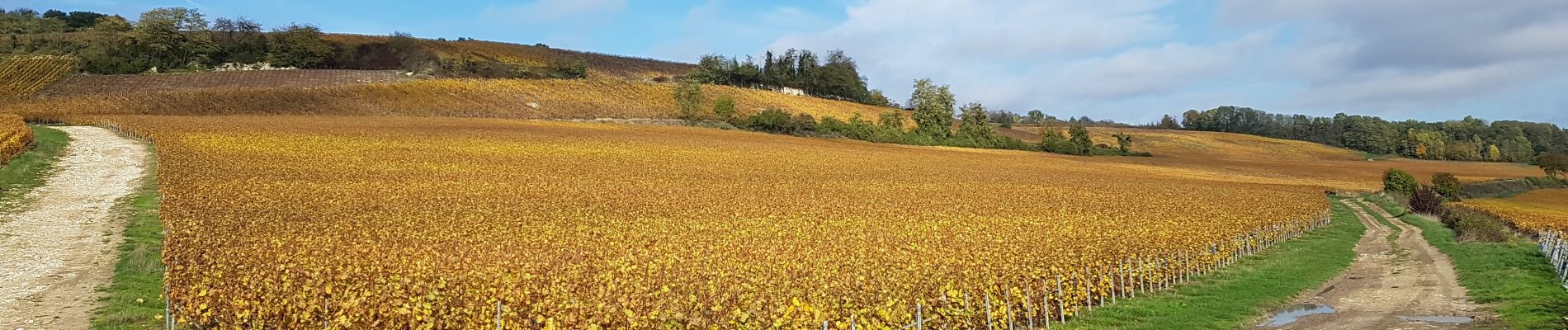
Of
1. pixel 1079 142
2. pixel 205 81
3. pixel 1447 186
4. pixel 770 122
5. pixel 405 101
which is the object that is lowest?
pixel 1447 186

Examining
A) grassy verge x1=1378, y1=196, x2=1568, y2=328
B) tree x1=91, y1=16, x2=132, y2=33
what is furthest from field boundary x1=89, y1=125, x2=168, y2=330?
tree x1=91, y1=16, x2=132, y2=33

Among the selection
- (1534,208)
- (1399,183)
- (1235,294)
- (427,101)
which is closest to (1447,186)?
(1399,183)

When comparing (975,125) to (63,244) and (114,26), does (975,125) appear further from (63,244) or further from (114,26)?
(114,26)

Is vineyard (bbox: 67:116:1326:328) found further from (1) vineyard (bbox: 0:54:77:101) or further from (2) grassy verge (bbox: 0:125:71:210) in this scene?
(1) vineyard (bbox: 0:54:77:101)

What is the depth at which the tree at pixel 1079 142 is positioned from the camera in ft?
375

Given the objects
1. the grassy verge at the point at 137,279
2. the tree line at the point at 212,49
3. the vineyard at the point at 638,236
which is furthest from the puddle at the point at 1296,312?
the tree line at the point at 212,49

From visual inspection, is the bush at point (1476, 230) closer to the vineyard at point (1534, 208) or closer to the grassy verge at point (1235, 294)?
the vineyard at point (1534, 208)

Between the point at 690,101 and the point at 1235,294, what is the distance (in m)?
85.0

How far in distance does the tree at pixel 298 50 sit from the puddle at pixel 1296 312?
430 feet

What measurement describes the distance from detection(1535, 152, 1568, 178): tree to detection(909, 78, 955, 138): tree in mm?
60632

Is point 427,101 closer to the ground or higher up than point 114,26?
closer to the ground

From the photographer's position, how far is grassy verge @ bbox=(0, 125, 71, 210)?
30.8 m

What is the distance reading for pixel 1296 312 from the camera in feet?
67.2

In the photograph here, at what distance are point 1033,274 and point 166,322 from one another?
16.2 meters
